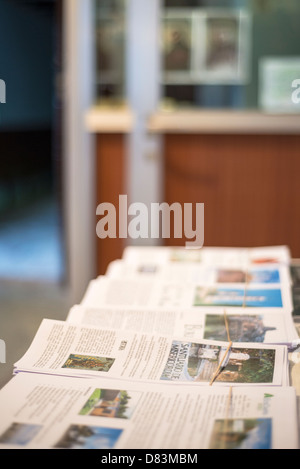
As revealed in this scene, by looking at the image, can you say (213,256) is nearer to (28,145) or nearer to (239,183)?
(239,183)

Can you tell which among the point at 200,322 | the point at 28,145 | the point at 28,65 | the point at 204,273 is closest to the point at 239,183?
the point at 204,273

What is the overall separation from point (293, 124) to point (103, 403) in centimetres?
221

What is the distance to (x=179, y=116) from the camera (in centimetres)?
294

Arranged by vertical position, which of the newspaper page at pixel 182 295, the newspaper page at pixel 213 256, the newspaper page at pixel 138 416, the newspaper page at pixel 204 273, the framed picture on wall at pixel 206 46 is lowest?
the newspaper page at pixel 138 416

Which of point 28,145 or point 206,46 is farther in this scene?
point 28,145

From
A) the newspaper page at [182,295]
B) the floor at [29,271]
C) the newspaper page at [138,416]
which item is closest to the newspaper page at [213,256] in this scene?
the newspaper page at [182,295]

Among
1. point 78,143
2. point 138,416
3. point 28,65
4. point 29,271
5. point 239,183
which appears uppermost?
point 28,65

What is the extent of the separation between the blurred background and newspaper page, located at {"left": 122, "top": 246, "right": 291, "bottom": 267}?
1265 millimetres

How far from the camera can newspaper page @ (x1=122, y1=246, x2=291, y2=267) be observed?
1.51m

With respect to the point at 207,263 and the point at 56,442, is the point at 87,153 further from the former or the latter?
the point at 56,442

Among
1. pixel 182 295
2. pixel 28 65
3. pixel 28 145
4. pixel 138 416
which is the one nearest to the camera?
pixel 138 416

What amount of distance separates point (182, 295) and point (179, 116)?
1761 millimetres

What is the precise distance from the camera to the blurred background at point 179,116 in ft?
9.52

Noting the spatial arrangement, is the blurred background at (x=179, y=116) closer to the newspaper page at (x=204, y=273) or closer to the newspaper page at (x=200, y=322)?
the newspaper page at (x=204, y=273)
